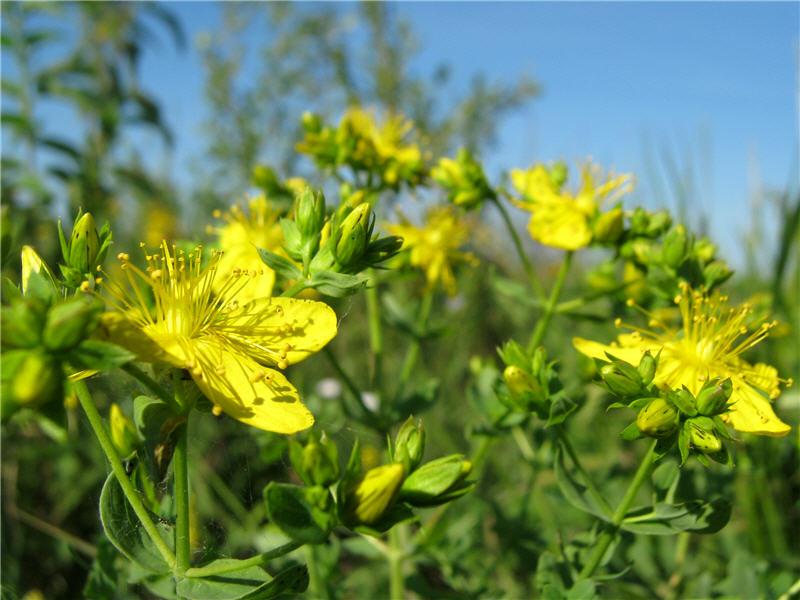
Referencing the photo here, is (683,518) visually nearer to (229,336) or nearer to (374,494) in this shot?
(374,494)

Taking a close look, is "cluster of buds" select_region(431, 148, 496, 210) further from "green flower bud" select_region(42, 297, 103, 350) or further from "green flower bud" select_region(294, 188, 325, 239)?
"green flower bud" select_region(42, 297, 103, 350)

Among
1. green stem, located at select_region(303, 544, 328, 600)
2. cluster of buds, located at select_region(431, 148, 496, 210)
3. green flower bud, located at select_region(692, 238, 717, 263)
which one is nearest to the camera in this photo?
green stem, located at select_region(303, 544, 328, 600)

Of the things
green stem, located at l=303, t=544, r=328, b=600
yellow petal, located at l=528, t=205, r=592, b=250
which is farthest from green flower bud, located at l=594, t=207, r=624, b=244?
green stem, located at l=303, t=544, r=328, b=600

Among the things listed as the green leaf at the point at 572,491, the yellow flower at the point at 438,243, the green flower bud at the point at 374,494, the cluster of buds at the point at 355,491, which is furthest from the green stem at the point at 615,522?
the yellow flower at the point at 438,243

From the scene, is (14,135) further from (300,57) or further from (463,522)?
(300,57)

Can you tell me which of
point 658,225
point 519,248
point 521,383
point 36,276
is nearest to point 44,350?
point 36,276

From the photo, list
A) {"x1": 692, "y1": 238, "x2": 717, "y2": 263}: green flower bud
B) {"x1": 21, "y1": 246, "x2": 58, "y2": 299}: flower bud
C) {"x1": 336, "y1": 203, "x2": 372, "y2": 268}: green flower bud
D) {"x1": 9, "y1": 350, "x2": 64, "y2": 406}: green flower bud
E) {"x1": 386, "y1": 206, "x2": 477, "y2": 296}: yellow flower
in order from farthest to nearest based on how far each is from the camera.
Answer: {"x1": 386, "y1": 206, "x2": 477, "y2": 296}: yellow flower → {"x1": 692, "y1": 238, "x2": 717, "y2": 263}: green flower bud → {"x1": 336, "y1": 203, "x2": 372, "y2": 268}: green flower bud → {"x1": 21, "y1": 246, "x2": 58, "y2": 299}: flower bud → {"x1": 9, "y1": 350, "x2": 64, "y2": 406}: green flower bud

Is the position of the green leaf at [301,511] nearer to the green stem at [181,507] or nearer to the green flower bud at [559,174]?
the green stem at [181,507]

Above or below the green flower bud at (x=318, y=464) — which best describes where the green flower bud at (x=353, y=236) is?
above
